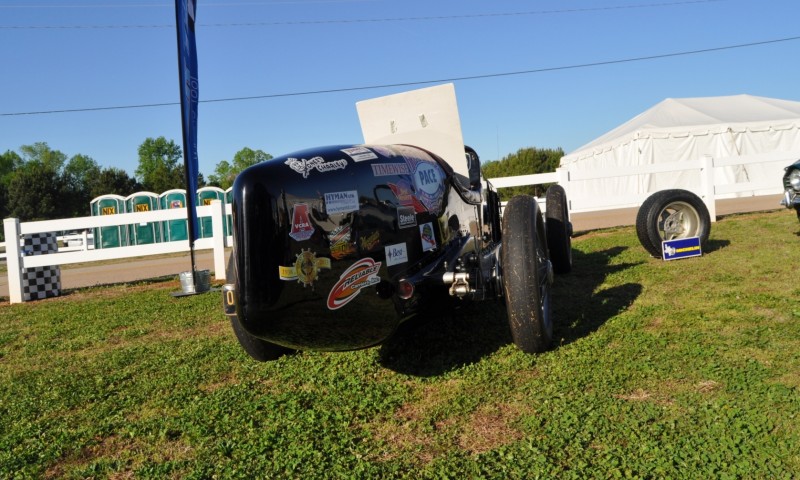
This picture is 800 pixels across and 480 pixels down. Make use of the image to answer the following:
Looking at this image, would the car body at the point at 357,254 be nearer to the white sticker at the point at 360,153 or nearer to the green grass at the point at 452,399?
the white sticker at the point at 360,153

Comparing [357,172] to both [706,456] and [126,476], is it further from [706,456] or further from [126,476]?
[706,456]

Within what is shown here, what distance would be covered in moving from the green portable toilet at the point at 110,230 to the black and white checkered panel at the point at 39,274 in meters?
16.2

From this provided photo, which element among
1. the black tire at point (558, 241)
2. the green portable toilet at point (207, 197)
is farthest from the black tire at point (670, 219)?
the green portable toilet at point (207, 197)

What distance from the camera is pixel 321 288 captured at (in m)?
2.98

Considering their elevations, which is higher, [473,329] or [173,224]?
[173,224]

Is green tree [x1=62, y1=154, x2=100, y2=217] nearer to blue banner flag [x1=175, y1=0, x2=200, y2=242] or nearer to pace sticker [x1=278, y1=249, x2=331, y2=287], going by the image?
blue banner flag [x1=175, y1=0, x2=200, y2=242]

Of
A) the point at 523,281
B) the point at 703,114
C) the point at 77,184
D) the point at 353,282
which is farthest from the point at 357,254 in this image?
the point at 77,184

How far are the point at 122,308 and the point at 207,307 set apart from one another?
132cm

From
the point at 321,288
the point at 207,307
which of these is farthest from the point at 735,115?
the point at 321,288

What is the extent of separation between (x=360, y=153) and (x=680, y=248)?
531 cm

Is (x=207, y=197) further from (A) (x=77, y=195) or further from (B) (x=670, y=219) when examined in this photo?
(A) (x=77, y=195)

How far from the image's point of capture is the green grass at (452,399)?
267cm

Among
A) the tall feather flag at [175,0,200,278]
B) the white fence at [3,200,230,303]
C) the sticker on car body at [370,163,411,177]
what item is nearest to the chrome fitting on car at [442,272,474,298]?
the sticker on car body at [370,163,411,177]

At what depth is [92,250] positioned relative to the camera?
357 inches
